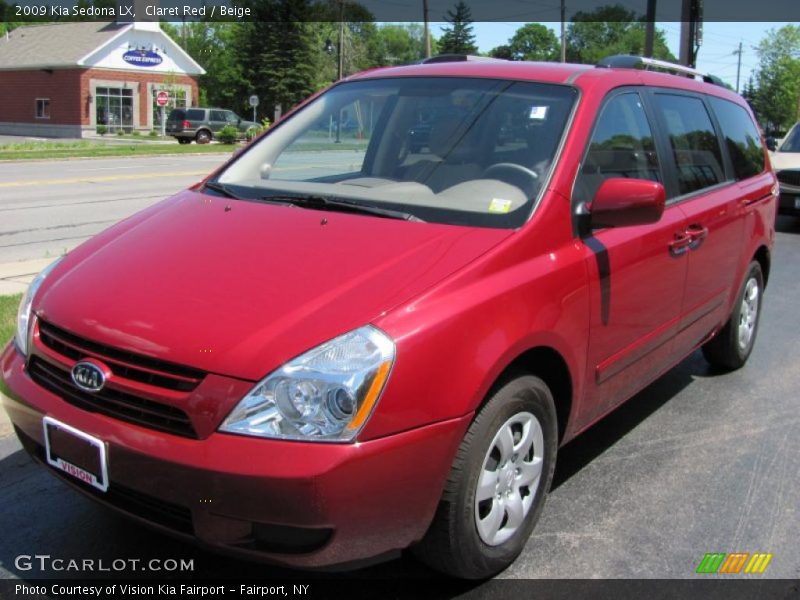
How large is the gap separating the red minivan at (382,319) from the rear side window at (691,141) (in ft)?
0.16

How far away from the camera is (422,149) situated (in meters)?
3.80

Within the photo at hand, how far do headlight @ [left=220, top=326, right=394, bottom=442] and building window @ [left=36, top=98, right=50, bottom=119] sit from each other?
53218 mm

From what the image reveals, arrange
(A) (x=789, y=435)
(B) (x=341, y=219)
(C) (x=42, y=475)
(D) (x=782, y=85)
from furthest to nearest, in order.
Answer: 1. (D) (x=782, y=85)
2. (A) (x=789, y=435)
3. (C) (x=42, y=475)
4. (B) (x=341, y=219)

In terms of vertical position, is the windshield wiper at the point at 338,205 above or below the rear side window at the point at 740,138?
below

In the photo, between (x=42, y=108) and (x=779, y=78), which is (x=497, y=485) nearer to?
(x=42, y=108)

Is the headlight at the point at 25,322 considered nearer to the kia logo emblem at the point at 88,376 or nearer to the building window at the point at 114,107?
the kia logo emblem at the point at 88,376

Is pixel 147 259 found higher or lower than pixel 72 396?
higher

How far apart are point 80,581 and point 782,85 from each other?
285ft

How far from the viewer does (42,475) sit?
3.76m

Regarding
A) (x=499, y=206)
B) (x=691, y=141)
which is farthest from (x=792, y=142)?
(x=499, y=206)

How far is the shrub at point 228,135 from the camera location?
127 ft

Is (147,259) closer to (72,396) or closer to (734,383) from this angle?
(72,396)

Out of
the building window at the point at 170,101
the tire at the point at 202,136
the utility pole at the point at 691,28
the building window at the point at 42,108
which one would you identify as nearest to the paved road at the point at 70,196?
the utility pole at the point at 691,28

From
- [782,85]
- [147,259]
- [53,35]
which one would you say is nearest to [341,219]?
[147,259]
